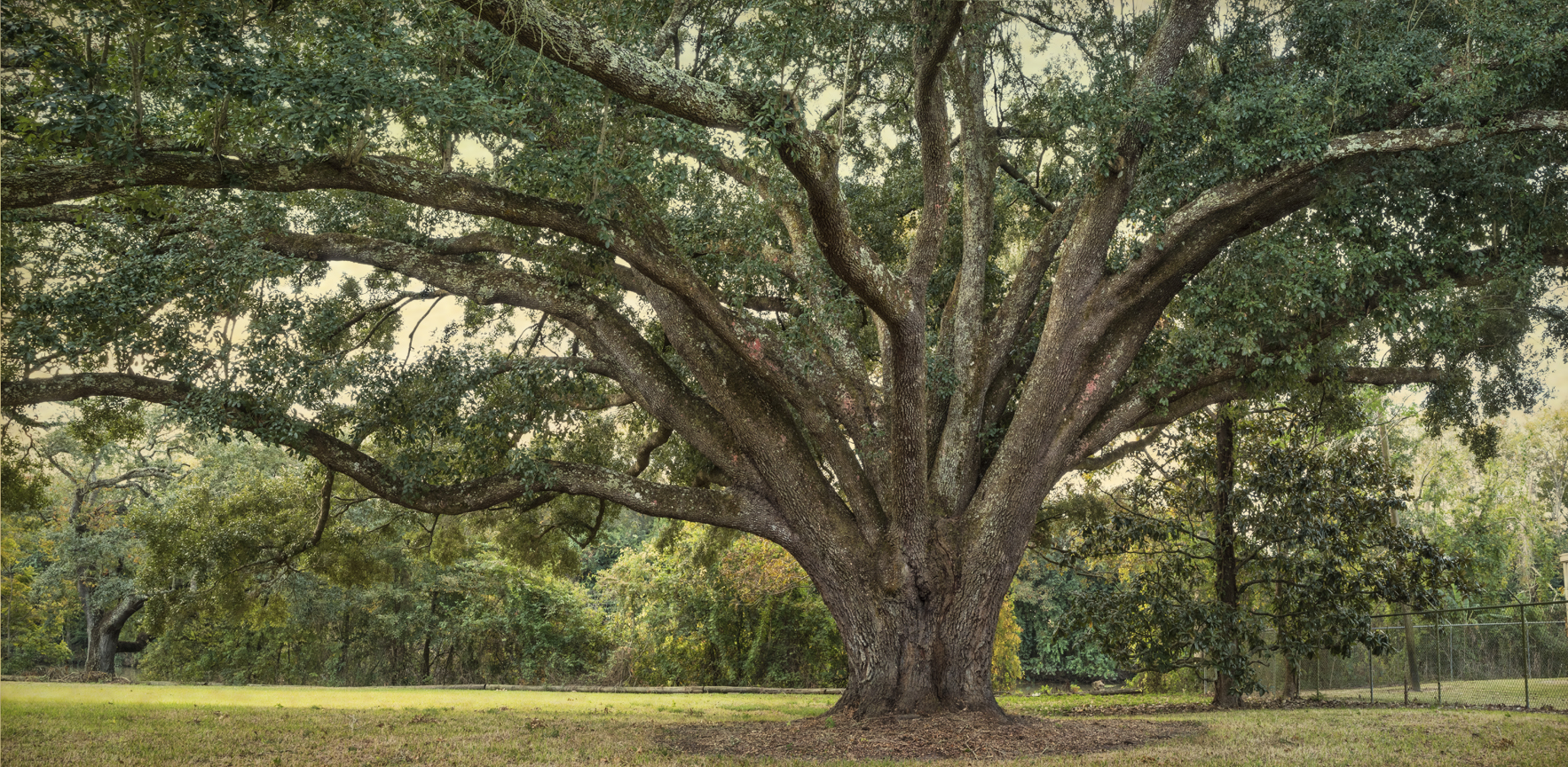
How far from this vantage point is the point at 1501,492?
3206 centimetres

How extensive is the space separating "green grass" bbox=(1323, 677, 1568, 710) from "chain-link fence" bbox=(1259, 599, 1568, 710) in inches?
0.5

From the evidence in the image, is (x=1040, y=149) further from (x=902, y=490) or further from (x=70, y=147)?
(x=70, y=147)

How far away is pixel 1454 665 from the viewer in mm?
15703

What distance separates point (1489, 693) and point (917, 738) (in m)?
11.2

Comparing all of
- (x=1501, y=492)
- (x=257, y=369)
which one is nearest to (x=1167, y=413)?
(x=257, y=369)

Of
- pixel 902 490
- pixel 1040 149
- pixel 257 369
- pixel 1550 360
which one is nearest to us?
pixel 257 369

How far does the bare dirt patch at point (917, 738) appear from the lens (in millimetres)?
7523

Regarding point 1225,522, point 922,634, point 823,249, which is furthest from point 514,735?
point 1225,522

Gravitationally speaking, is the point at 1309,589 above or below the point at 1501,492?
below

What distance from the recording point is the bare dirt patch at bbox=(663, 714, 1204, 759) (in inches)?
296

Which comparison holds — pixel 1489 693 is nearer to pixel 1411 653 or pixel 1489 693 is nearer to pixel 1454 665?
pixel 1454 665

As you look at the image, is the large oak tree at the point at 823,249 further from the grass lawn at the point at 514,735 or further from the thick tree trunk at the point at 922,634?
the grass lawn at the point at 514,735

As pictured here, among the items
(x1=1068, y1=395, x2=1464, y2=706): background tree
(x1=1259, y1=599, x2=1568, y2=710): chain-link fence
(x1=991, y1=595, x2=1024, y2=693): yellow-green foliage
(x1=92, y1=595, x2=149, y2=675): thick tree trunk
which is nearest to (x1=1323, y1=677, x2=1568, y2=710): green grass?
(x1=1259, y1=599, x2=1568, y2=710): chain-link fence

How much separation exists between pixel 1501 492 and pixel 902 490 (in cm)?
3318
